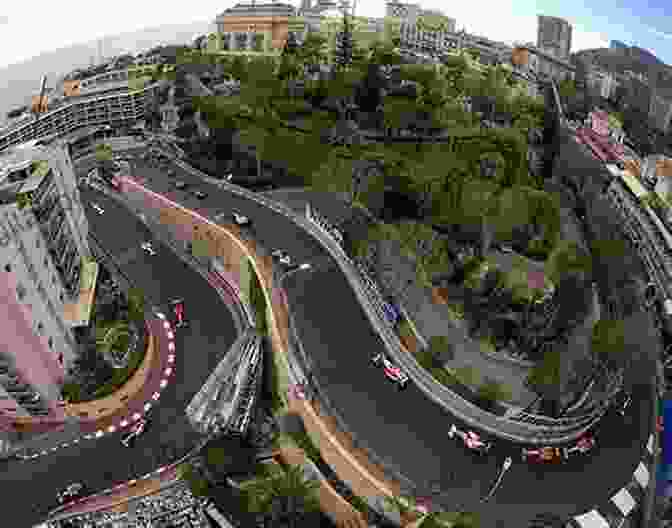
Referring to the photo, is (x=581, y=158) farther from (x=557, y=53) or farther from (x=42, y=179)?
(x=42, y=179)

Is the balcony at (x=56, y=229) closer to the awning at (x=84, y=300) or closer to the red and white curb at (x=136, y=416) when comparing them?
the awning at (x=84, y=300)

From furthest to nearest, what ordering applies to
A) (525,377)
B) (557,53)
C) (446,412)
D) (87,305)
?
(557,53) < (87,305) < (525,377) < (446,412)

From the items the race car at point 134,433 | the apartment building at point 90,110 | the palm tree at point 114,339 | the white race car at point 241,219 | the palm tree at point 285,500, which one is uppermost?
the apartment building at point 90,110

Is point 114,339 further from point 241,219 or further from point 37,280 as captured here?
point 241,219

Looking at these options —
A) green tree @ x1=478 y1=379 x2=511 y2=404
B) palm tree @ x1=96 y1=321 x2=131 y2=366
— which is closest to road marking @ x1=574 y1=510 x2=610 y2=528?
green tree @ x1=478 y1=379 x2=511 y2=404

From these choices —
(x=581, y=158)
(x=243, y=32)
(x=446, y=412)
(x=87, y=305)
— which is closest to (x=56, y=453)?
(x=87, y=305)

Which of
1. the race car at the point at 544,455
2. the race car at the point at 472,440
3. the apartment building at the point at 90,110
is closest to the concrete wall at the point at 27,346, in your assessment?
the race car at the point at 472,440

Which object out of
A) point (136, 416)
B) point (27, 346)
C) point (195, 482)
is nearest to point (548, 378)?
point (195, 482)
